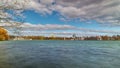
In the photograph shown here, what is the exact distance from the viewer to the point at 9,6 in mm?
10141

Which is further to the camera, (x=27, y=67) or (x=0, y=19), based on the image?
(x=27, y=67)

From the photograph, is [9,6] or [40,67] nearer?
[9,6]

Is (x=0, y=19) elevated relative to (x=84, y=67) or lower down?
elevated

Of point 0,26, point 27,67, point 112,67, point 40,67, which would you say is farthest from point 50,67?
point 0,26

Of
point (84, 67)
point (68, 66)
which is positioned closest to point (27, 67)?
point (68, 66)

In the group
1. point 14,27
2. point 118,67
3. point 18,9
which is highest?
point 18,9

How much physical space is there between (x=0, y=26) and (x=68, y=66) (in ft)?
34.6

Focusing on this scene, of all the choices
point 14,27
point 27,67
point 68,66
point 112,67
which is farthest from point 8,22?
point 112,67

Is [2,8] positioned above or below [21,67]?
above

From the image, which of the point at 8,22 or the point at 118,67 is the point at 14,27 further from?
the point at 118,67

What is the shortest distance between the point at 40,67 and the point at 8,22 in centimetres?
Result: 954

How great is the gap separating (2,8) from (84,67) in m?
11.5

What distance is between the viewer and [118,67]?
755 inches

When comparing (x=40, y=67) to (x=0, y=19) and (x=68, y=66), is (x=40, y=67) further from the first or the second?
(x=0, y=19)
